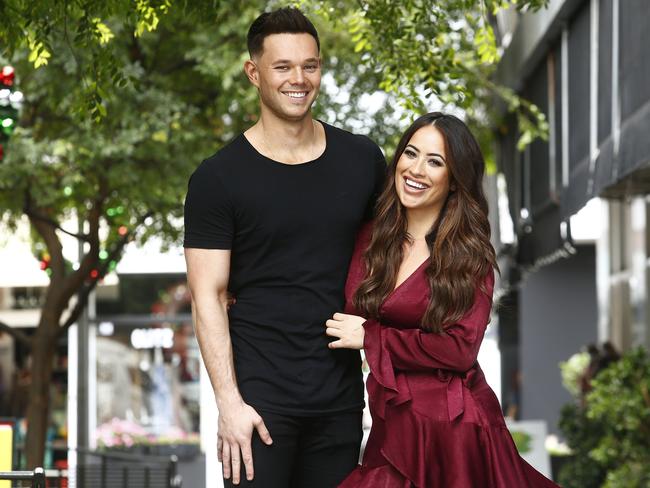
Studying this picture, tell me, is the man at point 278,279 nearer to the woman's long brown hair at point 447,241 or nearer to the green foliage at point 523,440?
the woman's long brown hair at point 447,241

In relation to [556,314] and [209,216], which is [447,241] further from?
[556,314]

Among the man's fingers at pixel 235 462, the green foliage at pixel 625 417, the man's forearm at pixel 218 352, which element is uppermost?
the man's forearm at pixel 218 352

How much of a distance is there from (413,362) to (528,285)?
24.4 meters

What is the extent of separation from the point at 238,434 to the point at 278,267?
1.76ft

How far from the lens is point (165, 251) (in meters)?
13.5

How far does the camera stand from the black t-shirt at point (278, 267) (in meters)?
4.29

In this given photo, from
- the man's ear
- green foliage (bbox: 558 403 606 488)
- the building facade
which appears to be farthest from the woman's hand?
green foliage (bbox: 558 403 606 488)

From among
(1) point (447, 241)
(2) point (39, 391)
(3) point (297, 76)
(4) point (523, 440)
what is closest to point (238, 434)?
(1) point (447, 241)

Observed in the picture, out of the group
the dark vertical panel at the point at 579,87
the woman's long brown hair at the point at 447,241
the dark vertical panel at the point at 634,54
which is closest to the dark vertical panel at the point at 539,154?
the dark vertical panel at the point at 579,87

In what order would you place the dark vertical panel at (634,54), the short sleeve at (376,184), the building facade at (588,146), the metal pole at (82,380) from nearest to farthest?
the short sleeve at (376,184) → the dark vertical panel at (634,54) → the building facade at (588,146) → the metal pole at (82,380)

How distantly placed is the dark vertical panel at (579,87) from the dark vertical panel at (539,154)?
5.58ft

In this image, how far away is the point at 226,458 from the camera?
429cm

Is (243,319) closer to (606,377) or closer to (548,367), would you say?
(606,377)

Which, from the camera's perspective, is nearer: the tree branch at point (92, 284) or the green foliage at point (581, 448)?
the tree branch at point (92, 284)
